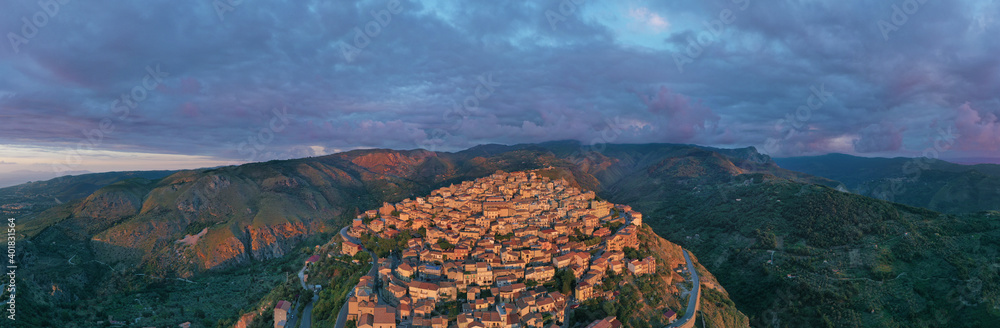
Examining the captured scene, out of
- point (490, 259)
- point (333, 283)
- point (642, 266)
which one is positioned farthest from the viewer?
point (333, 283)

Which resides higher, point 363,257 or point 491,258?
point 491,258

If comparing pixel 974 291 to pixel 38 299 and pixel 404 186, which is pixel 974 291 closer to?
pixel 38 299

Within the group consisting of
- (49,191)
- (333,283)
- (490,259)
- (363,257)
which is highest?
(49,191)

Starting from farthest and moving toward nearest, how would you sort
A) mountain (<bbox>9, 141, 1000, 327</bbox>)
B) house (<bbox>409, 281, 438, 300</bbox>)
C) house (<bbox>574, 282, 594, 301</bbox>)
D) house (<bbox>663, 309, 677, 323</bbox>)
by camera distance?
1. mountain (<bbox>9, 141, 1000, 327</bbox>)
2. house (<bbox>663, 309, 677, 323</bbox>)
3. house (<bbox>574, 282, 594, 301</bbox>)
4. house (<bbox>409, 281, 438, 300</bbox>)

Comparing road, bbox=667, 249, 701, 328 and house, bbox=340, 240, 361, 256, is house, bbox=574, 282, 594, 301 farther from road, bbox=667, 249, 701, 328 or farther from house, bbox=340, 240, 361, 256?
house, bbox=340, 240, 361, 256

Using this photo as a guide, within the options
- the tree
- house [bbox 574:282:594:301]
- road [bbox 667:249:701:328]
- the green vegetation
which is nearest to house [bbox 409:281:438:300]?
the green vegetation

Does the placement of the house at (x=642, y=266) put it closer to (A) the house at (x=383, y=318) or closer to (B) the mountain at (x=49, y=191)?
(A) the house at (x=383, y=318)

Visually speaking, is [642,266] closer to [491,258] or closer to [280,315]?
[491,258]

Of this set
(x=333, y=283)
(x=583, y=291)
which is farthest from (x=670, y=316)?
(x=333, y=283)
